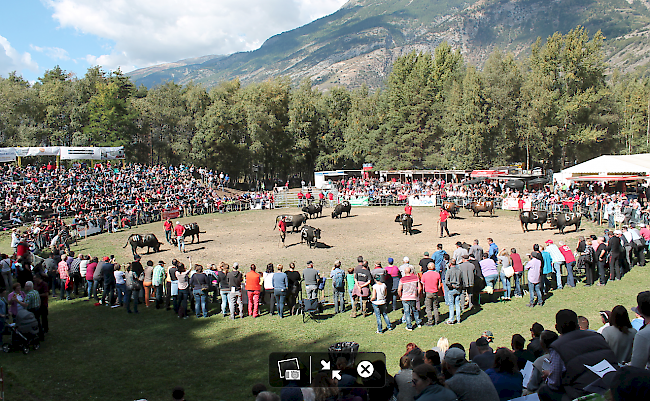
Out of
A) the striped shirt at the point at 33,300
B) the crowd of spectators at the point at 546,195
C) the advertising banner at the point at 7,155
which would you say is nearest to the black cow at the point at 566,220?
the crowd of spectators at the point at 546,195

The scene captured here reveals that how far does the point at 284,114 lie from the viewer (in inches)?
2894

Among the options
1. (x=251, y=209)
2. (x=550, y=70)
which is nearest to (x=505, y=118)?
(x=550, y=70)

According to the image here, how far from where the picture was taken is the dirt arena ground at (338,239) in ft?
67.5

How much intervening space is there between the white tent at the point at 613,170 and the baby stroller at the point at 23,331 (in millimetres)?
37412

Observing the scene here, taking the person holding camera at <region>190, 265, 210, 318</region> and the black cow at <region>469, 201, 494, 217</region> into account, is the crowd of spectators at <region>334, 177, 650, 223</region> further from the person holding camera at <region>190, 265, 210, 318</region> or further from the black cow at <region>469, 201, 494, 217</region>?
the person holding camera at <region>190, 265, 210, 318</region>

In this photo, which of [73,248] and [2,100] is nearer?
[73,248]

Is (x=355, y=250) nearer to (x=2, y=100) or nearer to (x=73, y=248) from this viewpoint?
(x=73, y=248)

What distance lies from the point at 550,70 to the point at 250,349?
165 feet

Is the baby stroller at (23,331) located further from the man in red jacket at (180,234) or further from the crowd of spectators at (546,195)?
the crowd of spectators at (546,195)

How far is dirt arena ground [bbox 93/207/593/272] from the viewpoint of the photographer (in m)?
20.6

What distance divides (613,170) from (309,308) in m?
32.3

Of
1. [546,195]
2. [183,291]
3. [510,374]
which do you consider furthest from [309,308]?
[546,195]

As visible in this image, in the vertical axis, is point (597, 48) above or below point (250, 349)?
above

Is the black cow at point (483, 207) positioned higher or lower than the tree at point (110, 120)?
lower
